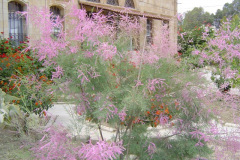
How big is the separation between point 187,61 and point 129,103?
3.16ft

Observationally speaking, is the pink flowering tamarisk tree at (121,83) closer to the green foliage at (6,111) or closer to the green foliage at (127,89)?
the green foliage at (127,89)

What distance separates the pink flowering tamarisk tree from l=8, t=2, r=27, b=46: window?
7.89m

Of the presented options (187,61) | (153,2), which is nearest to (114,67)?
(187,61)

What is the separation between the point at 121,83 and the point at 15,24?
848cm

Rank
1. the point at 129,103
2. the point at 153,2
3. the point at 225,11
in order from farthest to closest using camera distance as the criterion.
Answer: the point at 225,11 → the point at 153,2 → the point at 129,103

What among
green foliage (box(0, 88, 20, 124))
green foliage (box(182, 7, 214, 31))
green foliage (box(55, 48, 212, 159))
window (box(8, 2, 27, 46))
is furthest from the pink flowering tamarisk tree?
window (box(8, 2, 27, 46))

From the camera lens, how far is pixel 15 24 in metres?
9.37

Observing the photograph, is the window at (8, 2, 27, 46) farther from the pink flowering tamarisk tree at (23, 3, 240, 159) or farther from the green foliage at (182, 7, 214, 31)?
the pink flowering tamarisk tree at (23, 3, 240, 159)

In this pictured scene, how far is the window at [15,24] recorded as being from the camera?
30.3ft

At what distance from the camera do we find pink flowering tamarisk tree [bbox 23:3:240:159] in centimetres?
188

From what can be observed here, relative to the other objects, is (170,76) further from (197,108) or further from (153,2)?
(153,2)

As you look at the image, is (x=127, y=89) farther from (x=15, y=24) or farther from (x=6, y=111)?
(x=15, y=24)

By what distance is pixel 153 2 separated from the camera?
50.4ft

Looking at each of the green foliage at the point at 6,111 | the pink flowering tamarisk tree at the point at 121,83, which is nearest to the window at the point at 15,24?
the green foliage at the point at 6,111
